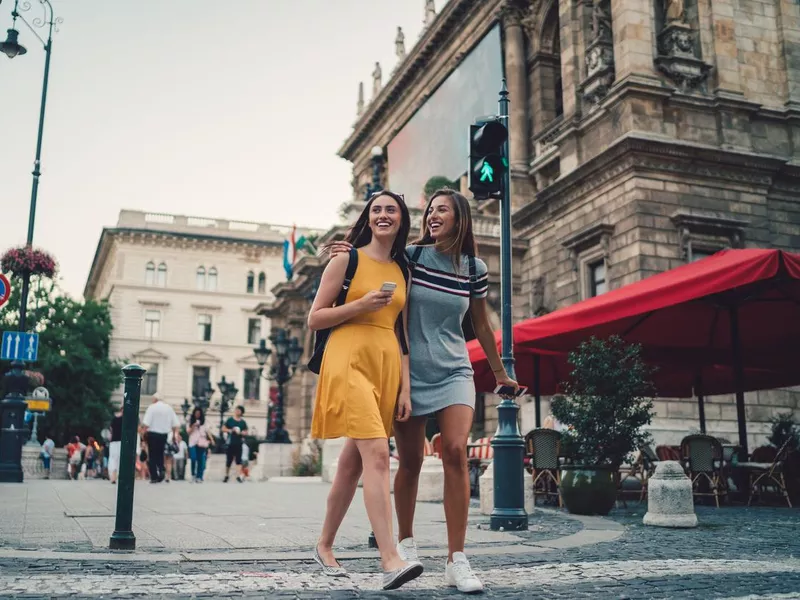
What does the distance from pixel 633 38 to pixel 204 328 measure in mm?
47609

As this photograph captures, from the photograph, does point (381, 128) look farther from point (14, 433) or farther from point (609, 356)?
point (609, 356)

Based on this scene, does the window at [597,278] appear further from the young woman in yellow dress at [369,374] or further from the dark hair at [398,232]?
the young woman in yellow dress at [369,374]

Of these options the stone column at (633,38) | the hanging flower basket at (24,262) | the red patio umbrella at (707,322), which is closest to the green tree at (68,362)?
the hanging flower basket at (24,262)

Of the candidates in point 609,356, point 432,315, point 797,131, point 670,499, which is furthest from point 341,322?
point 797,131

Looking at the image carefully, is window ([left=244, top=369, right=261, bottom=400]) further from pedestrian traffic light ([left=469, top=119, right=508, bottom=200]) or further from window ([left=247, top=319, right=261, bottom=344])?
pedestrian traffic light ([left=469, top=119, right=508, bottom=200])

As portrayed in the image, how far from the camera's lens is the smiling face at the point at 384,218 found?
4445mm

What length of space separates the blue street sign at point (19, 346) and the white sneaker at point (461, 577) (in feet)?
47.7

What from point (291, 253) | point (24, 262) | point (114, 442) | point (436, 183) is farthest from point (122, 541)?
point (291, 253)

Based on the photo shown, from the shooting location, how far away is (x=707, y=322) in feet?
43.1

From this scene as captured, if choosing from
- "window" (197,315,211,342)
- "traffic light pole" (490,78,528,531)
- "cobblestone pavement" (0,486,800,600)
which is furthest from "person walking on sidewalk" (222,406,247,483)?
"window" (197,315,211,342)

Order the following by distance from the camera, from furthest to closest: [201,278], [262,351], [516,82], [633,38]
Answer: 1. [201,278]
2. [516,82]
3. [262,351]
4. [633,38]

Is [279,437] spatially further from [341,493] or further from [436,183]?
[341,493]

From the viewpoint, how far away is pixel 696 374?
1503 centimetres

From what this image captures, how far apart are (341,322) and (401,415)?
56cm
